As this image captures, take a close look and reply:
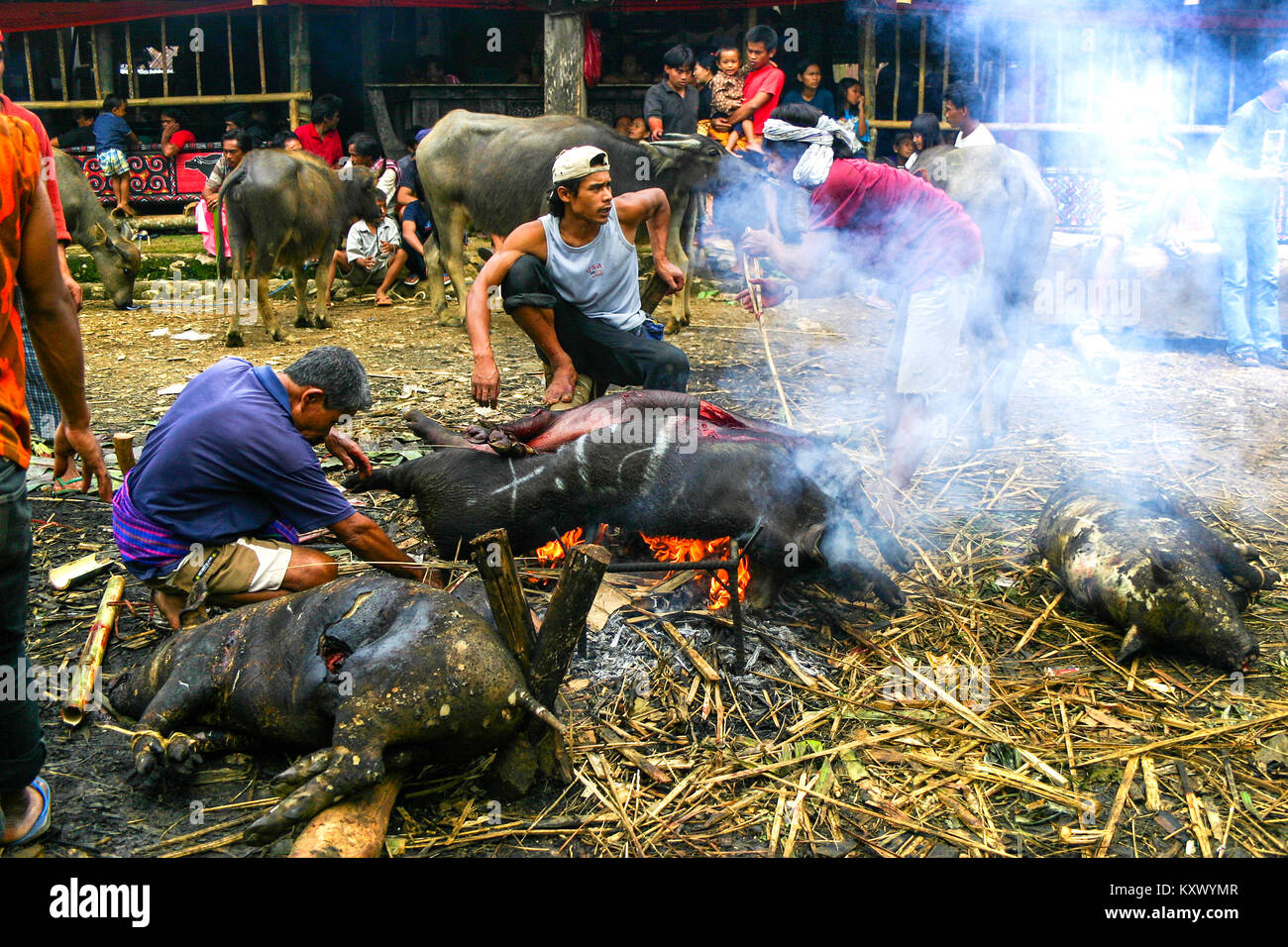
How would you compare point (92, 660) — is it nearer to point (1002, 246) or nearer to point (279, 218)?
point (1002, 246)

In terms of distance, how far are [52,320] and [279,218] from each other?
6477mm

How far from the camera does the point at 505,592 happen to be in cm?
296

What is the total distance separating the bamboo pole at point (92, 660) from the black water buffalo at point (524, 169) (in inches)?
228

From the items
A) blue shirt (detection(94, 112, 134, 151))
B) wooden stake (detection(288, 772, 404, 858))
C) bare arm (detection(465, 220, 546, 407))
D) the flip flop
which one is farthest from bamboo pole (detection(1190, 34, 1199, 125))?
blue shirt (detection(94, 112, 134, 151))

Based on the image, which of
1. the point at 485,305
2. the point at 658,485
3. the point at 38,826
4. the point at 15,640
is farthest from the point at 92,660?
the point at 485,305

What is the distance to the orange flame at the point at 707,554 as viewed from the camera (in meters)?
4.07

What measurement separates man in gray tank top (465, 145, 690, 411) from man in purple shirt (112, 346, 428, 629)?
Answer: 57.8 inches

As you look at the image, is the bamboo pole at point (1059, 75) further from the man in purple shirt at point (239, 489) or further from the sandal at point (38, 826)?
the sandal at point (38, 826)

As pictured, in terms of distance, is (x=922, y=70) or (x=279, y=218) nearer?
(x=279, y=218)

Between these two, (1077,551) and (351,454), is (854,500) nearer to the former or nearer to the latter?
(1077,551)

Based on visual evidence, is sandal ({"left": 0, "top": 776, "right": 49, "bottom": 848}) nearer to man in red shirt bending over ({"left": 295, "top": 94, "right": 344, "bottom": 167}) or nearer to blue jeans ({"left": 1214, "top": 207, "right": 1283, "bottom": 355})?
blue jeans ({"left": 1214, "top": 207, "right": 1283, "bottom": 355})

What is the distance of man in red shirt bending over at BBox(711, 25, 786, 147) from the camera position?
958cm

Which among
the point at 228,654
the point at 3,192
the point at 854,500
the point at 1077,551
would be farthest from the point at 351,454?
the point at 1077,551

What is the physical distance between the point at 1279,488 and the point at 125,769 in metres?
5.98
